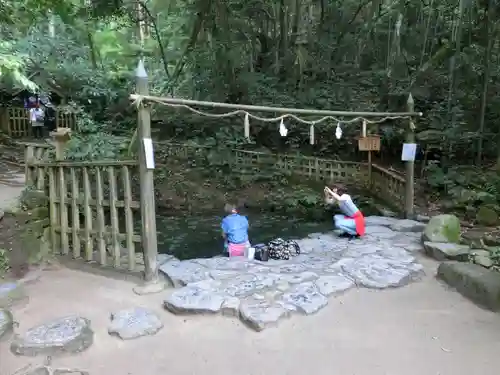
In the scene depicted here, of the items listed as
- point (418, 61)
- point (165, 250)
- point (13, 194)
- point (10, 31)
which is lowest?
point (165, 250)

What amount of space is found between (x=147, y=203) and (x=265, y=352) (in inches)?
81.3

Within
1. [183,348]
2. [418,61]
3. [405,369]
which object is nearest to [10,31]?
[418,61]

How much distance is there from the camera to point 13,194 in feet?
20.5

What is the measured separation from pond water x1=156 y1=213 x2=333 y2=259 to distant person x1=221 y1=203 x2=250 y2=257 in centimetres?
125

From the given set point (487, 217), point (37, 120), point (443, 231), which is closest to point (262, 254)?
point (443, 231)

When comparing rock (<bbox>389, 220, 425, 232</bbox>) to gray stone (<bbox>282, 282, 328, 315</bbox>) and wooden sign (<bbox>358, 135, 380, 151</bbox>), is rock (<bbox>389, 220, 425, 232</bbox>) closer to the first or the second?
wooden sign (<bbox>358, 135, 380, 151</bbox>)

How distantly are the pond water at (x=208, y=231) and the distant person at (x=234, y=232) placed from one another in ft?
4.10

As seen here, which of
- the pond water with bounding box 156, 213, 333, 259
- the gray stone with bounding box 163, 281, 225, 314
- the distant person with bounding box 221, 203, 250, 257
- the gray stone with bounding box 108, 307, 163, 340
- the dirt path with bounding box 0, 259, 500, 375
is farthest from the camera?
the pond water with bounding box 156, 213, 333, 259

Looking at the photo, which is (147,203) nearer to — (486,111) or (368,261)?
(368,261)

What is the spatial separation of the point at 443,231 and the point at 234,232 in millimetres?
2865

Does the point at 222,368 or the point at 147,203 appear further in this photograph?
the point at 147,203

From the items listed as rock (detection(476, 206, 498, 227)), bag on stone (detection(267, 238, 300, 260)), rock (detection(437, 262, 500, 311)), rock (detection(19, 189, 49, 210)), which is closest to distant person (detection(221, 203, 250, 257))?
bag on stone (detection(267, 238, 300, 260))

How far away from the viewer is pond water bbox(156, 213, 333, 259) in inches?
290

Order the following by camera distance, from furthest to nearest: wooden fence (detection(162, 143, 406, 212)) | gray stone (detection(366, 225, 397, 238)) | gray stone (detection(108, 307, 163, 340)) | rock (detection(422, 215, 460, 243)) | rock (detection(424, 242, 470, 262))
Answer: wooden fence (detection(162, 143, 406, 212))
gray stone (detection(366, 225, 397, 238))
rock (detection(422, 215, 460, 243))
rock (detection(424, 242, 470, 262))
gray stone (detection(108, 307, 163, 340))
